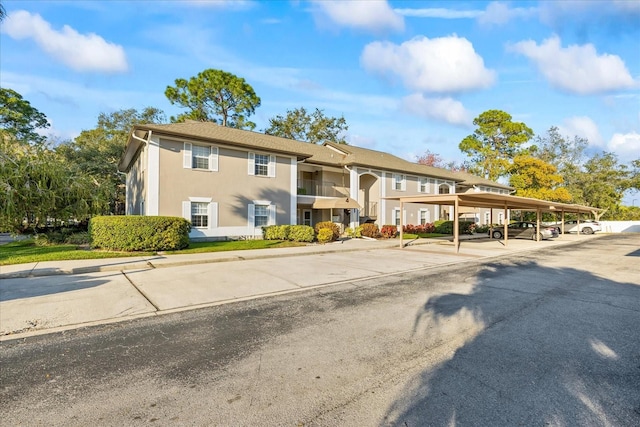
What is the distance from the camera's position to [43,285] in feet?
26.1

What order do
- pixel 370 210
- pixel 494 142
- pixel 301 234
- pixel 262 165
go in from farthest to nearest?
pixel 494 142 < pixel 370 210 < pixel 262 165 < pixel 301 234

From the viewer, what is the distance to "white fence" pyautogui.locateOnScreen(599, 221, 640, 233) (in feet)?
122

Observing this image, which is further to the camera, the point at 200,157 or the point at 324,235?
the point at 324,235

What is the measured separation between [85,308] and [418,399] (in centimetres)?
626

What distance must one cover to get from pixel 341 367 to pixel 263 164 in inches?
685

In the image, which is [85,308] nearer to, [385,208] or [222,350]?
[222,350]

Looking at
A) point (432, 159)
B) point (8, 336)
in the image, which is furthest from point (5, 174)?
point (432, 159)

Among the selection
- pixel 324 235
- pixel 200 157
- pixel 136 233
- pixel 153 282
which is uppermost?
pixel 200 157

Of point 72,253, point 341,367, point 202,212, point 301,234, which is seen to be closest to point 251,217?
point 202,212

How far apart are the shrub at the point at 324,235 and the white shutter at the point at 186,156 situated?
8315 millimetres

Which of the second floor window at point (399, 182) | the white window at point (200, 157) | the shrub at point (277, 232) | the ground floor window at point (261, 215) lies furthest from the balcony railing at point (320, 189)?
the white window at point (200, 157)

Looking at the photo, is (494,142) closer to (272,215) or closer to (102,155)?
(272,215)

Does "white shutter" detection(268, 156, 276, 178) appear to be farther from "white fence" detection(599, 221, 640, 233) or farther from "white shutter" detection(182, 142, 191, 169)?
"white fence" detection(599, 221, 640, 233)

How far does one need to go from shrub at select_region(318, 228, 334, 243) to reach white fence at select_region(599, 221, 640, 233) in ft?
122
